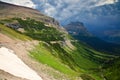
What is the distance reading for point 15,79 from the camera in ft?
245

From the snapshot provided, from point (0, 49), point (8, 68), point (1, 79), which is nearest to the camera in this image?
point (1, 79)

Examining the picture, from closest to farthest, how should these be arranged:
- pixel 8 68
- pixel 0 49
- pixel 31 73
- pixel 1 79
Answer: pixel 1 79, pixel 8 68, pixel 31 73, pixel 0 49

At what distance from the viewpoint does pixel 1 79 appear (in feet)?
214

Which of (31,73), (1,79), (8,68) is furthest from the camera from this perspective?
(31,73)

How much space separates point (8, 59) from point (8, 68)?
417 inches

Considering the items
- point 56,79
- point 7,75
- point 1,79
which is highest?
point 56,79

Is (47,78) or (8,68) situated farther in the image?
(47,78)

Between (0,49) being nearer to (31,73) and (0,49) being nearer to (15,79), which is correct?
(31,73)

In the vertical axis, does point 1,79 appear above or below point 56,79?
below

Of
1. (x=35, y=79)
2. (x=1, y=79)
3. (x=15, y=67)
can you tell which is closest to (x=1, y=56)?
(x=15, y=67)

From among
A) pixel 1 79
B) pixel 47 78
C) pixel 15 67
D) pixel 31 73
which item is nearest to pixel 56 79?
pixel 47 78

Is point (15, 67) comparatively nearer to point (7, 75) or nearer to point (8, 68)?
point (8, 68)

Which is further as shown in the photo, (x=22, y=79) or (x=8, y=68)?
(x=8, y=68)

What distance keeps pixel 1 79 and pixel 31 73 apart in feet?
92.3
